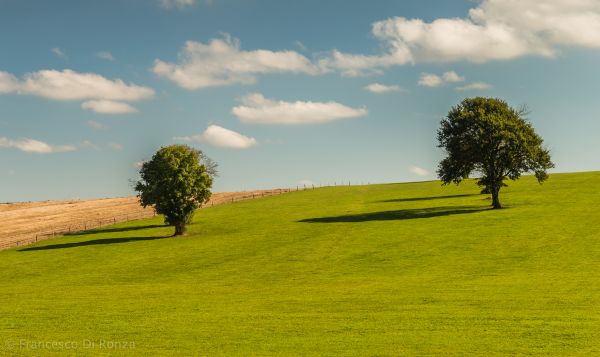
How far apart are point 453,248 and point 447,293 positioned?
70.8 feet

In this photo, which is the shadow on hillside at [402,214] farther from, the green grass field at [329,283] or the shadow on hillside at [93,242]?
the shadow on hillside at [93,242]

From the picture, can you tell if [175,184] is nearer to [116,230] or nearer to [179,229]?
[179,229]

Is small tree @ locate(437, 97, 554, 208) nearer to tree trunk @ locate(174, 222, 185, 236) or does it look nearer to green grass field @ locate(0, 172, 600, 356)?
green grass field @ locate(0, 172, 600, 356)

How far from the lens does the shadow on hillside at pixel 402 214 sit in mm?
76812

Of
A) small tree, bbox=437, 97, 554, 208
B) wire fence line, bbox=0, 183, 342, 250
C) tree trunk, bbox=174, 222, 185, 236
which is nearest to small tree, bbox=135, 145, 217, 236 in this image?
tree trunk, bbox=174, 222, 185, 236

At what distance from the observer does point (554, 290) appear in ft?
111

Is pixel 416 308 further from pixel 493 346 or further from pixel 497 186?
pixel 497 186

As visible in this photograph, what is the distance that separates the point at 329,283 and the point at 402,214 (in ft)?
127

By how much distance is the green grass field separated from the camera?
80.0ft

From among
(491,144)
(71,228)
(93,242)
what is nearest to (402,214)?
(491,144)

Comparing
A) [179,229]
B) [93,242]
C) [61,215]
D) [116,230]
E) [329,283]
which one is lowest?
[329,283]

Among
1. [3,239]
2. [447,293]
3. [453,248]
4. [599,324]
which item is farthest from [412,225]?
[3,239]

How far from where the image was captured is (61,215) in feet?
393

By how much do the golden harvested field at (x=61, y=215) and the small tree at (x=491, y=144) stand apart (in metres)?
52.5
